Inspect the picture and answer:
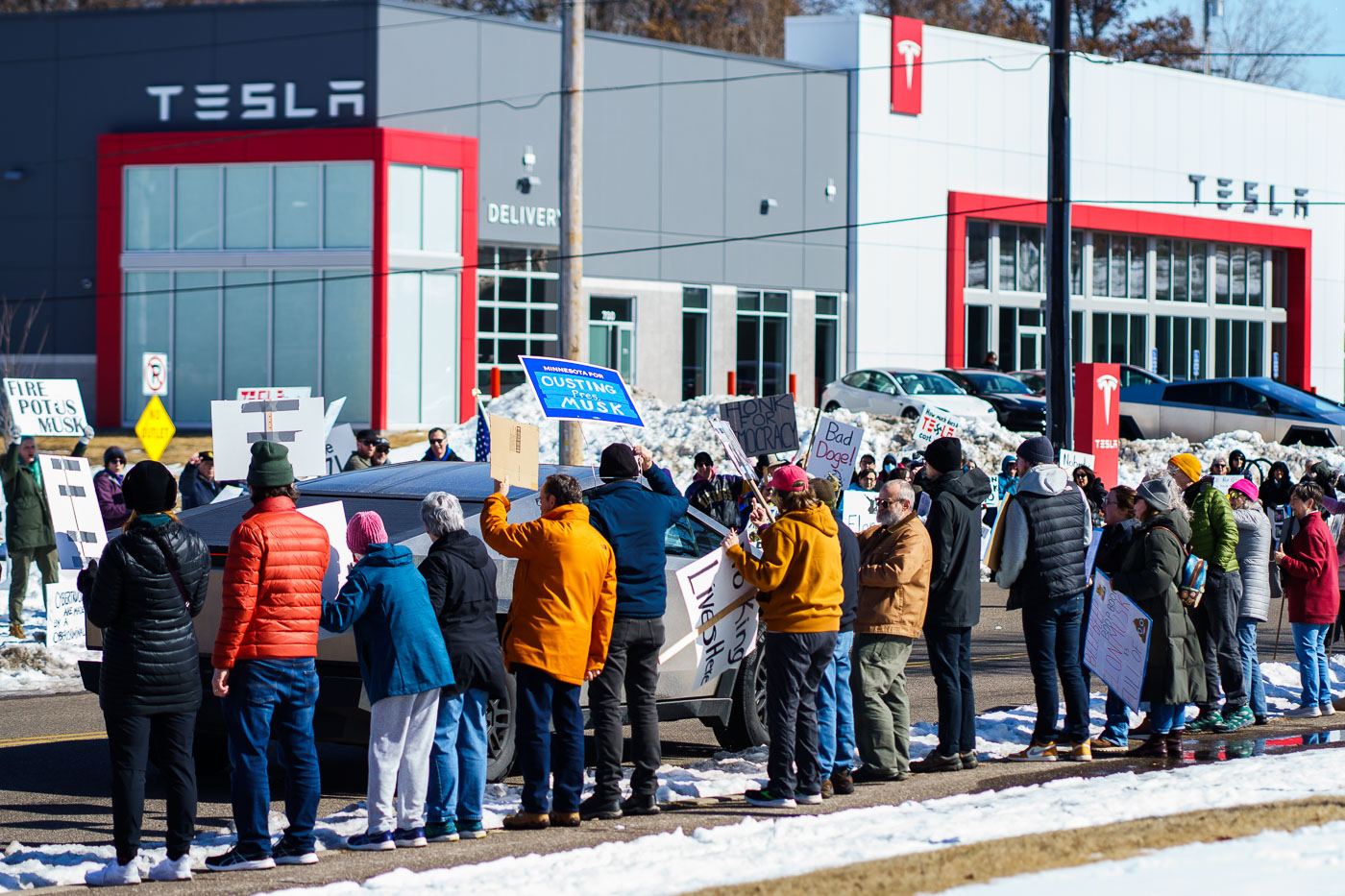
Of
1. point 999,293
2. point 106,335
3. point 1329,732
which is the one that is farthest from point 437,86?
point 1329,732

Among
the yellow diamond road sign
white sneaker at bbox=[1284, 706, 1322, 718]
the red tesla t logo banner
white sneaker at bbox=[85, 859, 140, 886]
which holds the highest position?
the red tesla t logo banner

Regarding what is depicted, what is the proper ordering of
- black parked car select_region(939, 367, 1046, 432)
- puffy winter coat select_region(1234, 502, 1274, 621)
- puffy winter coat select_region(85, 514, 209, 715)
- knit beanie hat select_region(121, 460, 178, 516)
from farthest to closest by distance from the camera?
black parked car select_region(939, 367, 1046, 432)
puffy winter coat select_region(1234, 502, 1274, 621)
knit beanie hat select_region(121, 460, 178, 516)
puffy winter coat select_region(85, 514, 209, 715)

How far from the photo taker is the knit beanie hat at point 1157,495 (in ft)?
31.2

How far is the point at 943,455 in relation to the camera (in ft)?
29.5

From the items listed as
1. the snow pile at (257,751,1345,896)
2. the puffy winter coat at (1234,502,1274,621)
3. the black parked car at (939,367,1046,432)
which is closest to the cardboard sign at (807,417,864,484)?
the puffy winter coat at (1234,502,1274,621)

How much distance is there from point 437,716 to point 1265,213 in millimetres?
50930

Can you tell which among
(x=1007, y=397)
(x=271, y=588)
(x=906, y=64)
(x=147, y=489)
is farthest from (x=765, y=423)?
(x=906, y=64)

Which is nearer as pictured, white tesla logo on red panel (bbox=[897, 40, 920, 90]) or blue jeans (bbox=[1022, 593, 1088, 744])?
blue jeans (bbox=[1022, 593, 1088, 744])

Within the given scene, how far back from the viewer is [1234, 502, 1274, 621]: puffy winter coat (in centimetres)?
1095

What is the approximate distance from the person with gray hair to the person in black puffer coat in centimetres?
112

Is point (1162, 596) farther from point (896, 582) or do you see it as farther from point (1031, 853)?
point (1031, 853)

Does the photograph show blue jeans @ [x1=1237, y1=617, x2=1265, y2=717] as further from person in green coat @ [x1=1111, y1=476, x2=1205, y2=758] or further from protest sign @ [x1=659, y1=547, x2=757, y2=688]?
protest sign @ [x1=659, y1=547, x2=757, y2=688]

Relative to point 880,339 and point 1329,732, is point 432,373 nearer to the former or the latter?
point 880,339

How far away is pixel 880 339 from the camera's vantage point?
43938mm
